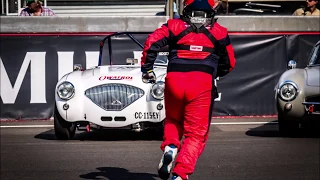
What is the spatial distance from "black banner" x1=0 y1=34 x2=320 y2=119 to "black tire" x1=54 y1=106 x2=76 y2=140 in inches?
135

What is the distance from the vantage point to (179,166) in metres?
6.31

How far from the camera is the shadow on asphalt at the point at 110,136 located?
11.4 m

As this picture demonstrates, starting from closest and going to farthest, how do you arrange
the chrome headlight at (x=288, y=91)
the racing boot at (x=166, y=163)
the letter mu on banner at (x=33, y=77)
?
the racing boot at (x=166, y=163) → the chrome headlight at (x=288, y=91) → the letter mu on banner at (x=33, y=77)

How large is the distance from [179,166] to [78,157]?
10.3 feet

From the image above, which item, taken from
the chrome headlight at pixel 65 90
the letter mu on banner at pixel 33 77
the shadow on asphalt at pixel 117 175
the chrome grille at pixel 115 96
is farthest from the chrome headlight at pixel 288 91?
the letter mu on banner at pixel 33 77

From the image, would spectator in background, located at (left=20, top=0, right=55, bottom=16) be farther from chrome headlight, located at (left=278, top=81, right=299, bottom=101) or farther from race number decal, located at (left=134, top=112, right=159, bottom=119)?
chrome headlight, located at (left=278, top=81, right=299, bottom=101)

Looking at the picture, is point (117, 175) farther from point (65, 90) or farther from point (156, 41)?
point (65, 90)

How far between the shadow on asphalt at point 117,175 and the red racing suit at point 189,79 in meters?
1.15

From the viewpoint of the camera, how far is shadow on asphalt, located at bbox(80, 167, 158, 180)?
767cm

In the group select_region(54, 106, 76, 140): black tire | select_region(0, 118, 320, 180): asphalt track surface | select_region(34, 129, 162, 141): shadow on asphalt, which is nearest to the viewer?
select_region(0, 118, 320, 180): asphalt track surface

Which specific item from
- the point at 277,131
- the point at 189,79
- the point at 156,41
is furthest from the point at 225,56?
the point at 277,131

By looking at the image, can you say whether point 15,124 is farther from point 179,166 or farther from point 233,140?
Result: point 179,166

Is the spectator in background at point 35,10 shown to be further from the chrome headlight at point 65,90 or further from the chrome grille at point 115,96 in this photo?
the chrome grille at point 115,96

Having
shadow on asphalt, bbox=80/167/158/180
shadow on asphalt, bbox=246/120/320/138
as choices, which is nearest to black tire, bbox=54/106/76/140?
shadow on asphalt, bbox=246/120/320/138
